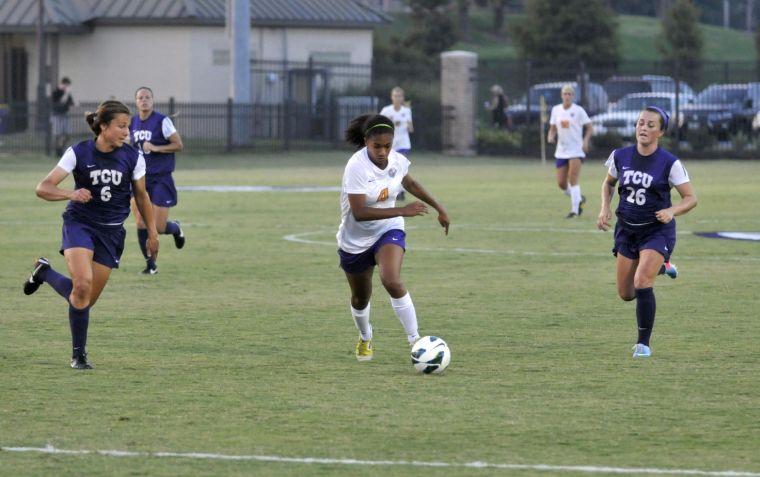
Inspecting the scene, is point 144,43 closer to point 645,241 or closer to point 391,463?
point 645,241

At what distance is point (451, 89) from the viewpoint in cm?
5038

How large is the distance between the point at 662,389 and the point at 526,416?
1.28m

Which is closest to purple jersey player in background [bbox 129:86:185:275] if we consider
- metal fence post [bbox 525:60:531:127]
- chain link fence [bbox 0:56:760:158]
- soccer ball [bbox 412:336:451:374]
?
soccer ball [bbox 412:336:451:374]

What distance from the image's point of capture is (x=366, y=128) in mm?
10195

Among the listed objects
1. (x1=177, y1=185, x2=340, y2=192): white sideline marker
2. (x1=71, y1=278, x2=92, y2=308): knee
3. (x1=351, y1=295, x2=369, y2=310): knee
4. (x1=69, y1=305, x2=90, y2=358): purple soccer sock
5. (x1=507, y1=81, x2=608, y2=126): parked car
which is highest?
(x1=507, y1=81, x2=608, y2=126): parked car

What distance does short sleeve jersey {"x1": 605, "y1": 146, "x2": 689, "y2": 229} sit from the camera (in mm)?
10969

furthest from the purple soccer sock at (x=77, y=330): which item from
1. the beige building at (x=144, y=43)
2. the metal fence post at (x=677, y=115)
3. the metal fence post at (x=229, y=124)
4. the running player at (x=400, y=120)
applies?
the beige building at (x=144, y=43)

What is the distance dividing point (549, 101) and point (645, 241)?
41536mm

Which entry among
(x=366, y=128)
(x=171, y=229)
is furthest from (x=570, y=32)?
(x=366, y=128)

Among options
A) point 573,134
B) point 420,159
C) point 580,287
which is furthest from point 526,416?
point 420,159

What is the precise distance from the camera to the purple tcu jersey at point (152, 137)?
1700 cm

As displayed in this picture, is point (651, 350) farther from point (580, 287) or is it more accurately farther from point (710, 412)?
point (580, 287)

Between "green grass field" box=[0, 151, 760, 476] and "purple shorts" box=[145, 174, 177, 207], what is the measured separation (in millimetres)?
785

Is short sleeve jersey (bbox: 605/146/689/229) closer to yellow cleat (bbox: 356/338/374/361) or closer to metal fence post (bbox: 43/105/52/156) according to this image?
yellow cleat (bbox: 356/338/374/361)
